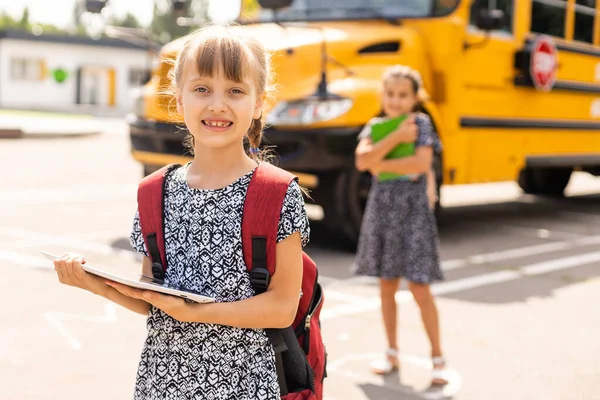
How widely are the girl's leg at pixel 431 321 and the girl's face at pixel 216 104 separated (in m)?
2.22

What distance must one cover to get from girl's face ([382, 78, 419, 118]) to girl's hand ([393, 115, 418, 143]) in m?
0.04

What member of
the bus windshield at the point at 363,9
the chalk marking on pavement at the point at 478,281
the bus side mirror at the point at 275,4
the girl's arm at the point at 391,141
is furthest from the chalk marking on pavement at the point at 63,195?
the girl's arm at the point at 391,141

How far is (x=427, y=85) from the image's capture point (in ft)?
23.8

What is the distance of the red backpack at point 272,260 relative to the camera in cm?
186

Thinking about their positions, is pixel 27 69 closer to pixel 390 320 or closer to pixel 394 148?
pixel 394 148

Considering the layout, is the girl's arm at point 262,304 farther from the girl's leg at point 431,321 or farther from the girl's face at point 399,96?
the girl's face at point 399,96

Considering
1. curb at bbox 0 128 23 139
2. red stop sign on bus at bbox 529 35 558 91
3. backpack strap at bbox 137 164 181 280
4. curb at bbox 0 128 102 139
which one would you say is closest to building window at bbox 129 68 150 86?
curb at bbox 0 128 102 139

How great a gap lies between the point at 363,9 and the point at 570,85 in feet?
8.34

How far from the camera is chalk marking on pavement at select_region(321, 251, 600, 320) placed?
16.6 ft

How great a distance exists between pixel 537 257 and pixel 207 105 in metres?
5.67

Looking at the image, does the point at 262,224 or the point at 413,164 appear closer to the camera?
the point at 262,224

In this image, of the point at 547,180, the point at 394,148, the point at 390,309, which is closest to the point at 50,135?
the point at 547,180

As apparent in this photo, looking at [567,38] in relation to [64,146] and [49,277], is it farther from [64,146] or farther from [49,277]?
[64,146]

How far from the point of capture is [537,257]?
7.12m
